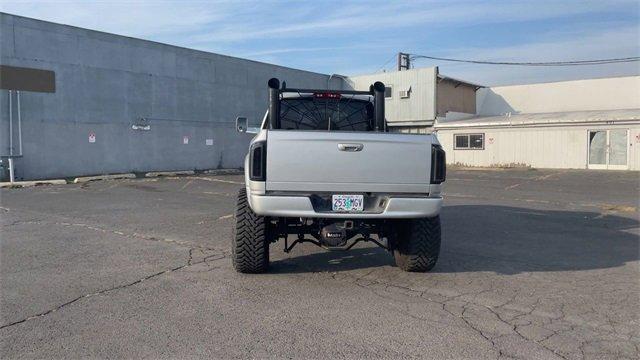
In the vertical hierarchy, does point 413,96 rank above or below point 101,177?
above

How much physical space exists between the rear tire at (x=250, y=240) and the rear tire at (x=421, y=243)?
5.37 feet

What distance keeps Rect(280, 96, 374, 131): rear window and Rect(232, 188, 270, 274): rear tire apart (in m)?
1.78

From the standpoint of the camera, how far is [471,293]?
5.42 meters

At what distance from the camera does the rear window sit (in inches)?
284

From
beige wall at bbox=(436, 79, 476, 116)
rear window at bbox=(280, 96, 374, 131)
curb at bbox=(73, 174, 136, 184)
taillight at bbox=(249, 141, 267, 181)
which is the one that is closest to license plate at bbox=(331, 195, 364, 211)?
taillight at bbox=(249, 141, 267, 181)

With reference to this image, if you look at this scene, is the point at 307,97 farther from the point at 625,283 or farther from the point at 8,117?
the point at 8,117

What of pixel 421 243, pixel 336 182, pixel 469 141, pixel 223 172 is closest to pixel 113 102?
Answer: pixel 223 172

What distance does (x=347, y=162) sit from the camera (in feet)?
17.8

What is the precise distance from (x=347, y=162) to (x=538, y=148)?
999 inches

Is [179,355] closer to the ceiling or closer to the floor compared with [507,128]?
closer to the floor

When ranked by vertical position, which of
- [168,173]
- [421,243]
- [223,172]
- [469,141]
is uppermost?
[469,141]

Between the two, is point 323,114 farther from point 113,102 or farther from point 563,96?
point 563,96

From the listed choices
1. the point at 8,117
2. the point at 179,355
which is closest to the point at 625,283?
the point at 179,355

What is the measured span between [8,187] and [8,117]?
3906mm
